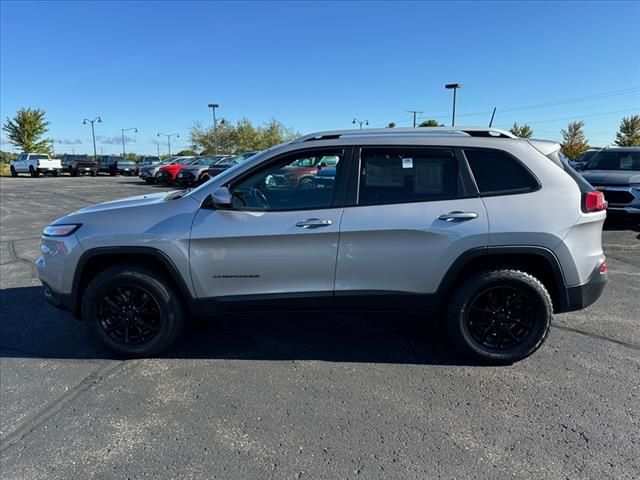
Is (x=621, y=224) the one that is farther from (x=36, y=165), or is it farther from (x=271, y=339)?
(x=36, y=165)

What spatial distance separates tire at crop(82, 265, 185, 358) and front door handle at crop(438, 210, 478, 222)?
87.2 inches

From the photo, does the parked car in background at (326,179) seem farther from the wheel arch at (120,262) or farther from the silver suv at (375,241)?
the wheel arch at (120,262)

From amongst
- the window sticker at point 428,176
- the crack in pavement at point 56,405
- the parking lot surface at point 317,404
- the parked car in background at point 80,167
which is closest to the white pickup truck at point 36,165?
the parked car in background at point 80,167

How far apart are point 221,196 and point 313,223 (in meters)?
0.72

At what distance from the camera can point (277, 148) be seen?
3434 mm

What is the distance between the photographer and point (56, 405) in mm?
2924

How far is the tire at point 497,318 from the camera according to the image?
325cm

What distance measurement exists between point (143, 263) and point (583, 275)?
349cm

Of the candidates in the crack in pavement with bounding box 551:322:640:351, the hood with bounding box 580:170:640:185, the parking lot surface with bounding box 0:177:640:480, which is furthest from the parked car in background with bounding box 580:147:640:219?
the crack in pavement with bounding box 551:322:640:351

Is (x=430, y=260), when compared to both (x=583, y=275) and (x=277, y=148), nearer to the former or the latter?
(x=583, y=275)

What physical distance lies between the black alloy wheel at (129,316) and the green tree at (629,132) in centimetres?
5547

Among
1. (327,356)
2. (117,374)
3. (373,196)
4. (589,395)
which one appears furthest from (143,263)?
(589,395)

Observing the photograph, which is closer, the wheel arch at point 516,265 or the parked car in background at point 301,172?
the wheel arch at point 516,265

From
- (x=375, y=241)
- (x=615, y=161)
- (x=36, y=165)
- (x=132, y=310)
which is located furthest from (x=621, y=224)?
(x=36, y=165)
